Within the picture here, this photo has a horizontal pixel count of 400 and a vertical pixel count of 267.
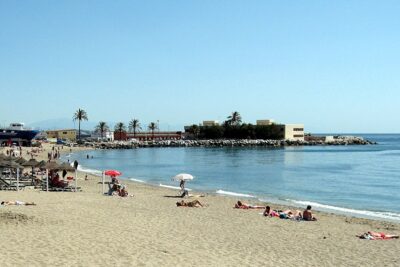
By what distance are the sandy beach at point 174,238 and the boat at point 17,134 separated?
89719 millimetres

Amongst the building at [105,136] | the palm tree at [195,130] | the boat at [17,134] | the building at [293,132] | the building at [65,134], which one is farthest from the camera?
the palm tree at [195,130]

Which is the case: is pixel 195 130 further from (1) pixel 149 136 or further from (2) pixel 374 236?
(2) pixel 374 236

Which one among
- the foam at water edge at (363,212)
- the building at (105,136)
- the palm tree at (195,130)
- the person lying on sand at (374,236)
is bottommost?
the foam at water edge at (363,212)

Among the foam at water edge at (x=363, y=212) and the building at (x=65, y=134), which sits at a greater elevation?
the building at (x=65, y=134)

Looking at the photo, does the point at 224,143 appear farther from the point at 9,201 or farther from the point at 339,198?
the point at 9,201

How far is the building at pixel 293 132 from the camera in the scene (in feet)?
488

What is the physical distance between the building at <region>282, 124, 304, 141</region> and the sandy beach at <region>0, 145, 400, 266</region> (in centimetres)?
12828

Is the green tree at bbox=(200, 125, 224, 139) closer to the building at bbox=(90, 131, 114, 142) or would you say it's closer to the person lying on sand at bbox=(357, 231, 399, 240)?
the building at bbox=(90, 131, 114, 142)

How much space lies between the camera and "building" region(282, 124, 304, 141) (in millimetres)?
148750

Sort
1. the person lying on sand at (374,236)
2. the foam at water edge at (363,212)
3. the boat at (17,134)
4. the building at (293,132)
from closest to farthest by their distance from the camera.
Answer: the person lying on sand at (374,236) < the foam at water edge at (363,212) < the boat at (17,134) < the building at (293,132)

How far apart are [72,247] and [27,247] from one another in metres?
1.07

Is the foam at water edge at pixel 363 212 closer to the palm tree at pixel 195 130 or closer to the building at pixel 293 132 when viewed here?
the building at pixel 293 132

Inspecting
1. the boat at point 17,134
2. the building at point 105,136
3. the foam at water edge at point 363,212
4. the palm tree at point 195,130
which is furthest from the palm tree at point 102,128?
the foam at water edge at point 363,212

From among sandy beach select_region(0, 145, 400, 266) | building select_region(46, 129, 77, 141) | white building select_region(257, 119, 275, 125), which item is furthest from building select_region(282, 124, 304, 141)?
sandy beach select_region(0, 145, 400, 266)
